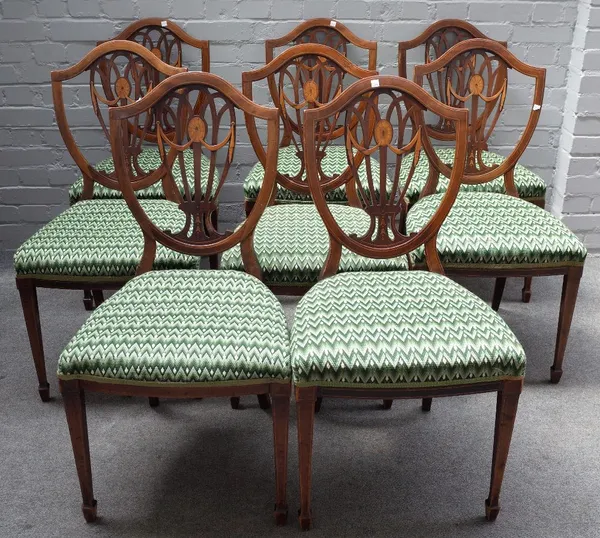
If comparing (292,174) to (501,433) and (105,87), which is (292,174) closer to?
(105,87)

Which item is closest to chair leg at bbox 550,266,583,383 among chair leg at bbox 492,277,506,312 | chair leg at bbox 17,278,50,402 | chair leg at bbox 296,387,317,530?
chair leg at bbox 492,277,506,312

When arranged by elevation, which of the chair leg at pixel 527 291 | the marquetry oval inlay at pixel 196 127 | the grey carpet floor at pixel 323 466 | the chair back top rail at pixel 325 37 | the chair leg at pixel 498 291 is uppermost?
the chair back top rail at pixel 325 37

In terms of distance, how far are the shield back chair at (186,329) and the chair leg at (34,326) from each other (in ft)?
1.12

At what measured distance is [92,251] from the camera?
2027 mm

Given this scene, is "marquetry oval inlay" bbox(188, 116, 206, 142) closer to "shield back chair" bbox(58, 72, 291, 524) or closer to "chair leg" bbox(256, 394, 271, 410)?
"shield back chair" bbox(58, 72, 291, 524)

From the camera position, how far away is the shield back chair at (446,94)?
8.36ft

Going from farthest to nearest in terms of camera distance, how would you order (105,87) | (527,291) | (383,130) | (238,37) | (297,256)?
1. (238,37)
2. (527,291)
3. (105,87)
4. (297,256)
5. (383,130)

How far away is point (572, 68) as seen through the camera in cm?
294

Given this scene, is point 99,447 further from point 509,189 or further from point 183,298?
point 509,189

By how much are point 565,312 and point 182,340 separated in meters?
1.18

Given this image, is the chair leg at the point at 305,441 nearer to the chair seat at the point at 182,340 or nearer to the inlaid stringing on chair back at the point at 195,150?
the chair seat at the point at 182,340

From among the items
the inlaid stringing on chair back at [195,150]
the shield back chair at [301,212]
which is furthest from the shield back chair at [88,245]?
the shield back chair at [301,212]

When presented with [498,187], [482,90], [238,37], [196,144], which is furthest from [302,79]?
[196,144]

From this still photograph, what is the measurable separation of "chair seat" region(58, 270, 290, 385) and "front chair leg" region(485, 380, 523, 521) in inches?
18.1
